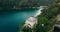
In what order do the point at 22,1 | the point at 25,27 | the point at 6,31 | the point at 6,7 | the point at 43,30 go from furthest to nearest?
the point at 22,1 < the point at 6,7 < the point at 6,31 < the point at 25,27 < the point at 43,30

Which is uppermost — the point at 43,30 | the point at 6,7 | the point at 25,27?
the point at 6,7

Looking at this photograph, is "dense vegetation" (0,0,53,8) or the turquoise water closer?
the turquoise water

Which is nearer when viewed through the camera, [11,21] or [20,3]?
[11,21]

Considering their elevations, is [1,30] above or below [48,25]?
above

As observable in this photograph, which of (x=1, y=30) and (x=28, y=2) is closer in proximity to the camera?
(x=1, y=30)

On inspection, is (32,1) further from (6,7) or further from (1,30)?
(1,30)

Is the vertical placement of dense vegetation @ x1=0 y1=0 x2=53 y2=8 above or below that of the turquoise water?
above

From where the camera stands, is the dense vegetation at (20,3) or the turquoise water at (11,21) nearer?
the turquoise water at (11,21)

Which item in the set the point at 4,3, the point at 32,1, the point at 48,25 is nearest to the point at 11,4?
the point at 4,3

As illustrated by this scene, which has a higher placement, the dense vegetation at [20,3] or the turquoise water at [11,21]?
the dense vegetation at [20,3]

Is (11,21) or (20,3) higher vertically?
(20,3)

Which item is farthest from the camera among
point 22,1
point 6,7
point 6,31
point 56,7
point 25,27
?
point 22,1
